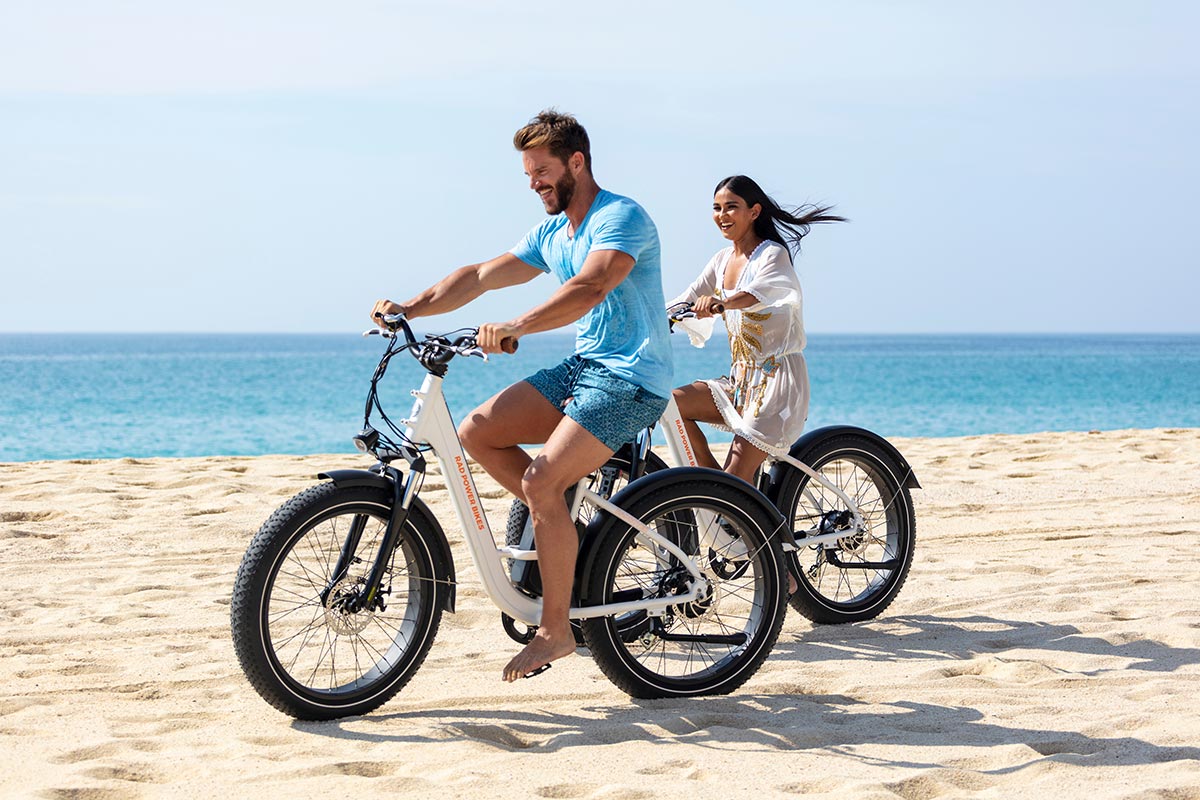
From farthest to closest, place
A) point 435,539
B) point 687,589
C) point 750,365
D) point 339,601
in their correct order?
point 750,365, point 687,589, point 435,539, point 339,601

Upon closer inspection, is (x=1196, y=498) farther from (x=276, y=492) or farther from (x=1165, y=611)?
(x=276, y=492)

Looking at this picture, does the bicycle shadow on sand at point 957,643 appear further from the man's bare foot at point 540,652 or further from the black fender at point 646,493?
the man's bare foot at point 540,652

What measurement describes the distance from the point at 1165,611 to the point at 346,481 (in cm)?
380

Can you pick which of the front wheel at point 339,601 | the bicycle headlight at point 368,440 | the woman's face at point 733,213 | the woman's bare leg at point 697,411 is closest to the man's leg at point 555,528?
the front wheel at point 339,601

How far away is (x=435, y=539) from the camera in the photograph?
4.31m

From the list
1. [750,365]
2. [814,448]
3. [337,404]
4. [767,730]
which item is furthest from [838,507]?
[337,404]

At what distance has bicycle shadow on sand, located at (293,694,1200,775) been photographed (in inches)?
151

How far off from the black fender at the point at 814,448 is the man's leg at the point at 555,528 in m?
1.54

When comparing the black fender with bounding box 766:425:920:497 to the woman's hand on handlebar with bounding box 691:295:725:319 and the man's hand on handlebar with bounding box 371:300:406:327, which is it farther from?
the man's hand on handlebar with bounding box 371:300:406:327

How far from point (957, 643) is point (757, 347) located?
151 centimetres

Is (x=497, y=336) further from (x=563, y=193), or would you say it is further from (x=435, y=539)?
(x=435, y=539)

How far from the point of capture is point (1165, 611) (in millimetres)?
5703

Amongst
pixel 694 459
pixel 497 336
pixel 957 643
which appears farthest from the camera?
pixel 694 459

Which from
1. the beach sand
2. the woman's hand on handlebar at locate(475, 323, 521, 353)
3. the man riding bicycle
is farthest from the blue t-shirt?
the beach sand
